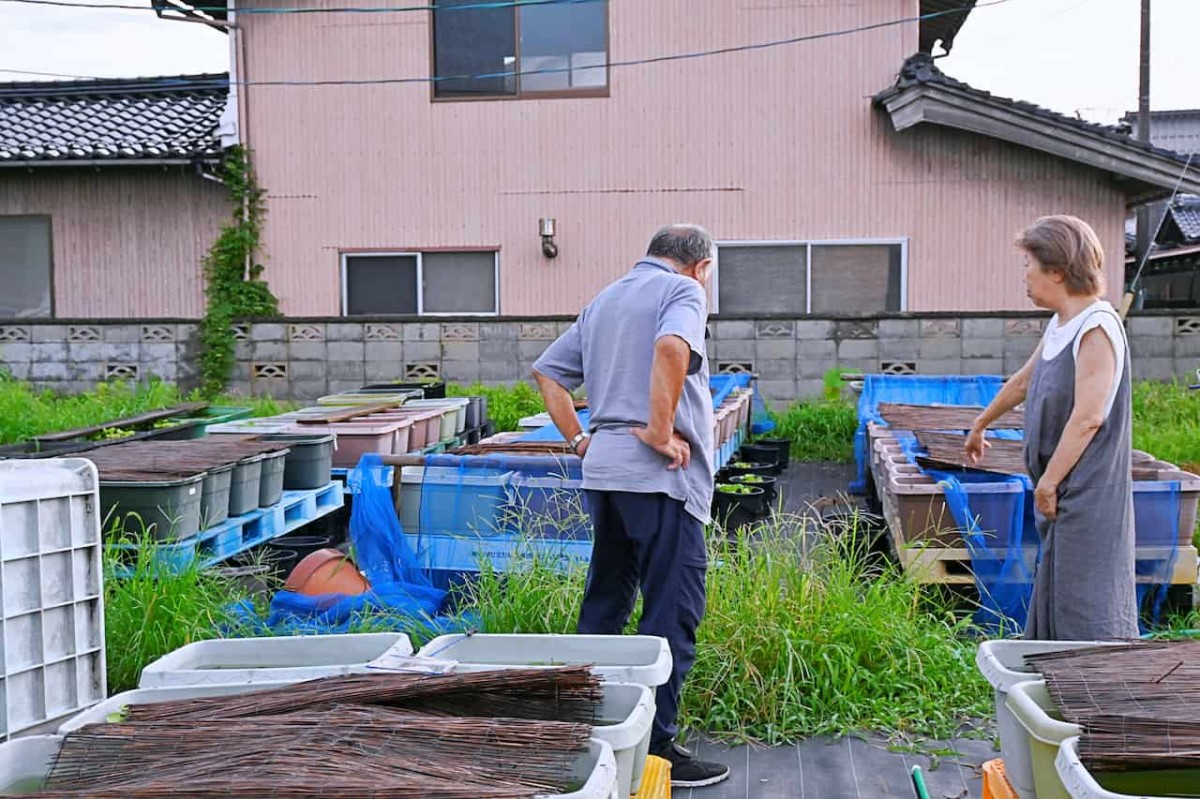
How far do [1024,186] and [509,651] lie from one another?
1118 cm

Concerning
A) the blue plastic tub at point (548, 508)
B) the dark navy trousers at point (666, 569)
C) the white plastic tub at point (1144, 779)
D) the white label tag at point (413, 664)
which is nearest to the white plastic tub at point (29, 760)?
the white label tag at point (413, 664)

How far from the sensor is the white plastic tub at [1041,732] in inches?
85.2

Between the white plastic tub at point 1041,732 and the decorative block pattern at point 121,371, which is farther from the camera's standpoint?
the decorative block pattern at point 121,371

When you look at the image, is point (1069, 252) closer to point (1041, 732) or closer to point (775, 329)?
point (1041, 732)

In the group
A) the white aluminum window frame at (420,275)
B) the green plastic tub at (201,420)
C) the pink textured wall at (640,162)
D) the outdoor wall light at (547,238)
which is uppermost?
the pink textured wall at (640,162)

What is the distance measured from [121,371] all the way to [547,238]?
490cm

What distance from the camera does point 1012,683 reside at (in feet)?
8.27

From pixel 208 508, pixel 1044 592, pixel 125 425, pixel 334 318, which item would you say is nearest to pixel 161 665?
pixel 1044 592

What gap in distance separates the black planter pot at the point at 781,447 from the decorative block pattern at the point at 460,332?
3352 millimetres

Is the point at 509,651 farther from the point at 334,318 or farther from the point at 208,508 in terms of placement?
the point at 334,318

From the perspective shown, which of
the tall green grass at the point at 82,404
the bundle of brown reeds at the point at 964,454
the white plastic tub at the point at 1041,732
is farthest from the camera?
the tall green grass at the point at 82,404

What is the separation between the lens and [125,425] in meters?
8.32

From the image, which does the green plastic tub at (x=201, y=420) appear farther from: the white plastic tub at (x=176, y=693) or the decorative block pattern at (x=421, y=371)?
the white plastic tub at (x=176, y=693)

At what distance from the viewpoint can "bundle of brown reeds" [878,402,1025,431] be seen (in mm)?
8141
